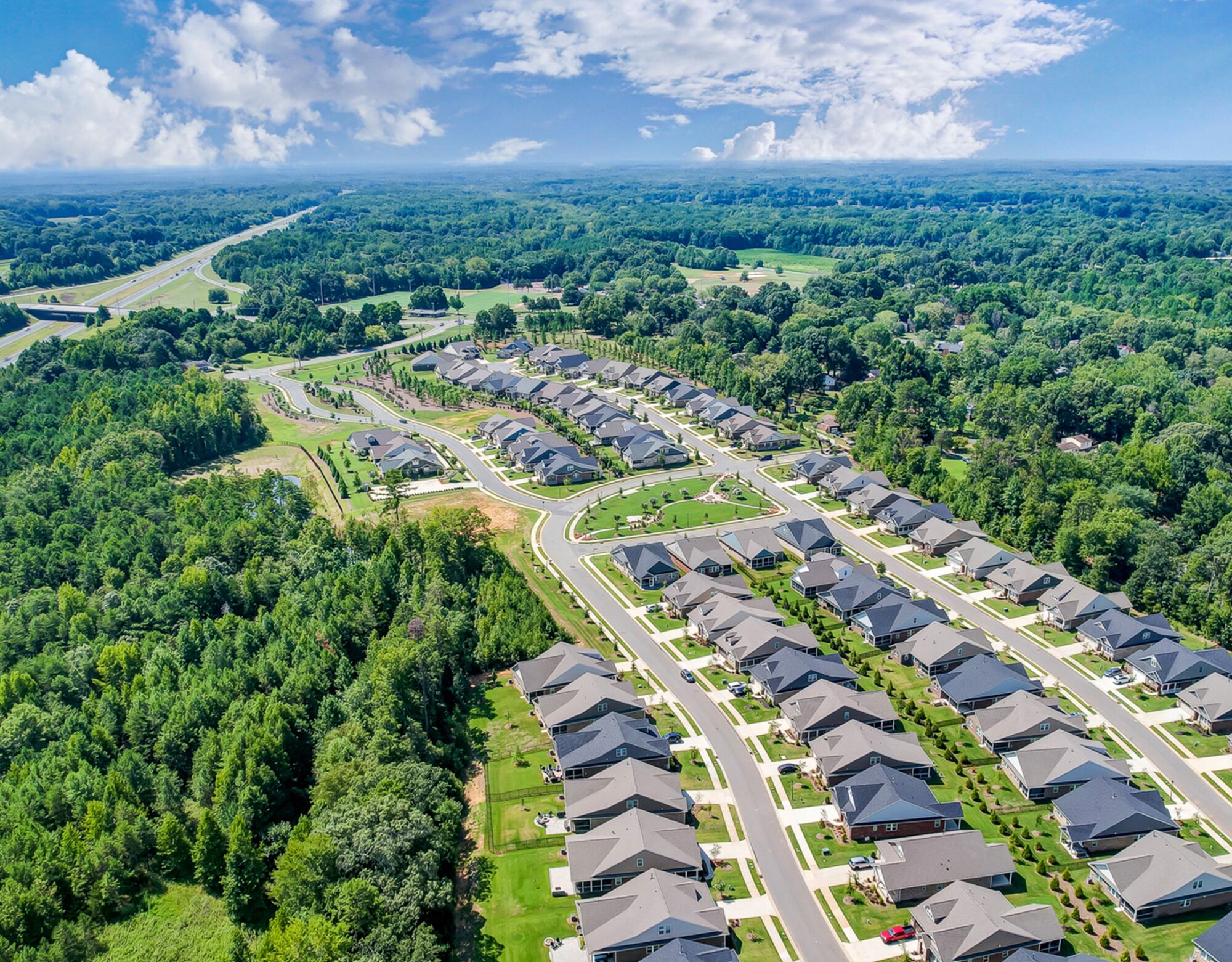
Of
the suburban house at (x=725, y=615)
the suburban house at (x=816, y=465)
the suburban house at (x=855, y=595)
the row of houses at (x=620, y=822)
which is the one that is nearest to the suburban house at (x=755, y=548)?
the suburban house at (x=855, y=595)

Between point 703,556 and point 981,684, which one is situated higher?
point 981,684

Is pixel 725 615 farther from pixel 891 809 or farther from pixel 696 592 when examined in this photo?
pixel 891 809

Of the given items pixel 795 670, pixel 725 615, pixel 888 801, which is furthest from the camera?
pixel 725 615

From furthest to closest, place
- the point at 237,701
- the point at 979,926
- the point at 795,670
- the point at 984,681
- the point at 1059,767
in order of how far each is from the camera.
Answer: the point at 795,670, the point at 984,681, the point at 237,701, the point at 1059,767, the point at 979,926

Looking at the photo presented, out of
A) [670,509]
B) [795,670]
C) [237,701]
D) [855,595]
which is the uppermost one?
[237,701]

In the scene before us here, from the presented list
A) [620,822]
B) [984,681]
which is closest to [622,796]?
[620,822]

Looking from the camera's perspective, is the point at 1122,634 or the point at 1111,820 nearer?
the point at 1111,820

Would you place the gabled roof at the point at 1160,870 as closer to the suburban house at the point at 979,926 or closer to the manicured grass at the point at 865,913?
the suburban house at the point at 979,926
